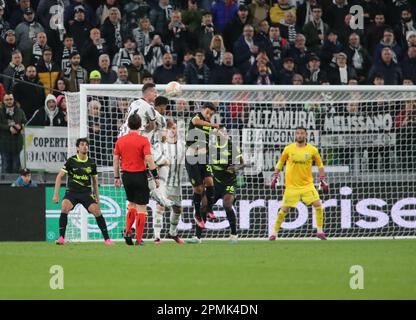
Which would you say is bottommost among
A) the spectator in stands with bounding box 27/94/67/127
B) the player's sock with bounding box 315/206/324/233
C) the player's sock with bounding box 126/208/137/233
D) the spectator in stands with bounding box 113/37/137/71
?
the player's sock with bounding box 315/206/324/233

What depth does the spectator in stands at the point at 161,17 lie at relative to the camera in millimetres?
24781

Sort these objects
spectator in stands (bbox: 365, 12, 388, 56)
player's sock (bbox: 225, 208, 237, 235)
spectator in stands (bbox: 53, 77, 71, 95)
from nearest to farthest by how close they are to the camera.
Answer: player's sock (bbox: 225, 208, 237, 235) < spectator in stands (bbox: 53, 77, 71, 95) < spectator in stands (bbox: 365, 12, 388, 56)

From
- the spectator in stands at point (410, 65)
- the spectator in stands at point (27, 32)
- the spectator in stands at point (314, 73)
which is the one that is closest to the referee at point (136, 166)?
the spectator in stands at point (27, 32)

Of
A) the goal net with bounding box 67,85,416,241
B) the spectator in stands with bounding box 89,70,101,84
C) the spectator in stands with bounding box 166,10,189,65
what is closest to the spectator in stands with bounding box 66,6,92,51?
the spectator in stands with bounding box 166,10,189,65

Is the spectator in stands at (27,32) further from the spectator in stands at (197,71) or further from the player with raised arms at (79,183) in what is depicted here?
the player with raised arms at (79,183)

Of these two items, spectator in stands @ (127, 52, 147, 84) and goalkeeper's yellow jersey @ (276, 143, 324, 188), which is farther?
spectator in stands @ (127, 52, 147, 84)

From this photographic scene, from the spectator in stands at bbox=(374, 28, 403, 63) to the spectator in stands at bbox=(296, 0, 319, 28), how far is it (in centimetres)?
177

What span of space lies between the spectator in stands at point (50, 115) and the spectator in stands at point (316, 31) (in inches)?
256

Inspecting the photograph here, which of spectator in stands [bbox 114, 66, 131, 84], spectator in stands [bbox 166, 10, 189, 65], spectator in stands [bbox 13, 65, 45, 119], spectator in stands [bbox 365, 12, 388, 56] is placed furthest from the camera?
spectator in stands [bbox 365, 12, 388, 56]

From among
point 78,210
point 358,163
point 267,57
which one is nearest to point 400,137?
point 358,163

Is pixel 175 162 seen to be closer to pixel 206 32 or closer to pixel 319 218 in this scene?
pixel 319 218

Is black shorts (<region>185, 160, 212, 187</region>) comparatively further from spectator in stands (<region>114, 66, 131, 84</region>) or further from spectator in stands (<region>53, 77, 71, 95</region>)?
spectator in stands (<region>114, 66, 131, 84</region>)

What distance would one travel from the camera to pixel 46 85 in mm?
22422

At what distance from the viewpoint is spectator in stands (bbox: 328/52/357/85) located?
2422cm
